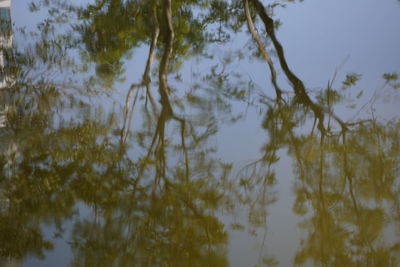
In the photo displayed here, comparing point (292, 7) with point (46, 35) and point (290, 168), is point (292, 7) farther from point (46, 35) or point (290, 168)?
point (290, 168)

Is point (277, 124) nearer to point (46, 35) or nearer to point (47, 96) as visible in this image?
point (47, 96)

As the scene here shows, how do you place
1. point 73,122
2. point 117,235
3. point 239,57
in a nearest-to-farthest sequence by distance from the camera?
point 117,235 → point 73,122 → point 239,57

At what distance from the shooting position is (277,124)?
6.39 feet

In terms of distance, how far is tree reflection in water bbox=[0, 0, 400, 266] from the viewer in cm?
126

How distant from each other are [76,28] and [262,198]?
1.89 meters

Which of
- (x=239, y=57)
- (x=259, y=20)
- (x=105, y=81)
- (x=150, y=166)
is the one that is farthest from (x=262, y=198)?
(x=259, y=20)

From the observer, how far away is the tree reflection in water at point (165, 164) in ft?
4.12

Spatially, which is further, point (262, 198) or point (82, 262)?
point (262, 198)

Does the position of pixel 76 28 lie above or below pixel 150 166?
above

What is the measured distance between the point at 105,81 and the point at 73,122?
0.44 m

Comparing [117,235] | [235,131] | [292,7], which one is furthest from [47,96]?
[292,7]

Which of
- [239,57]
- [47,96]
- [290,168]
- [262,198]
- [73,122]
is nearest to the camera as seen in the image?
[262,198]

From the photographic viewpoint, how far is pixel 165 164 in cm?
165

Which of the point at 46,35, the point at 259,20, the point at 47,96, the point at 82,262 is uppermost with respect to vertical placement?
the point at 259,20
